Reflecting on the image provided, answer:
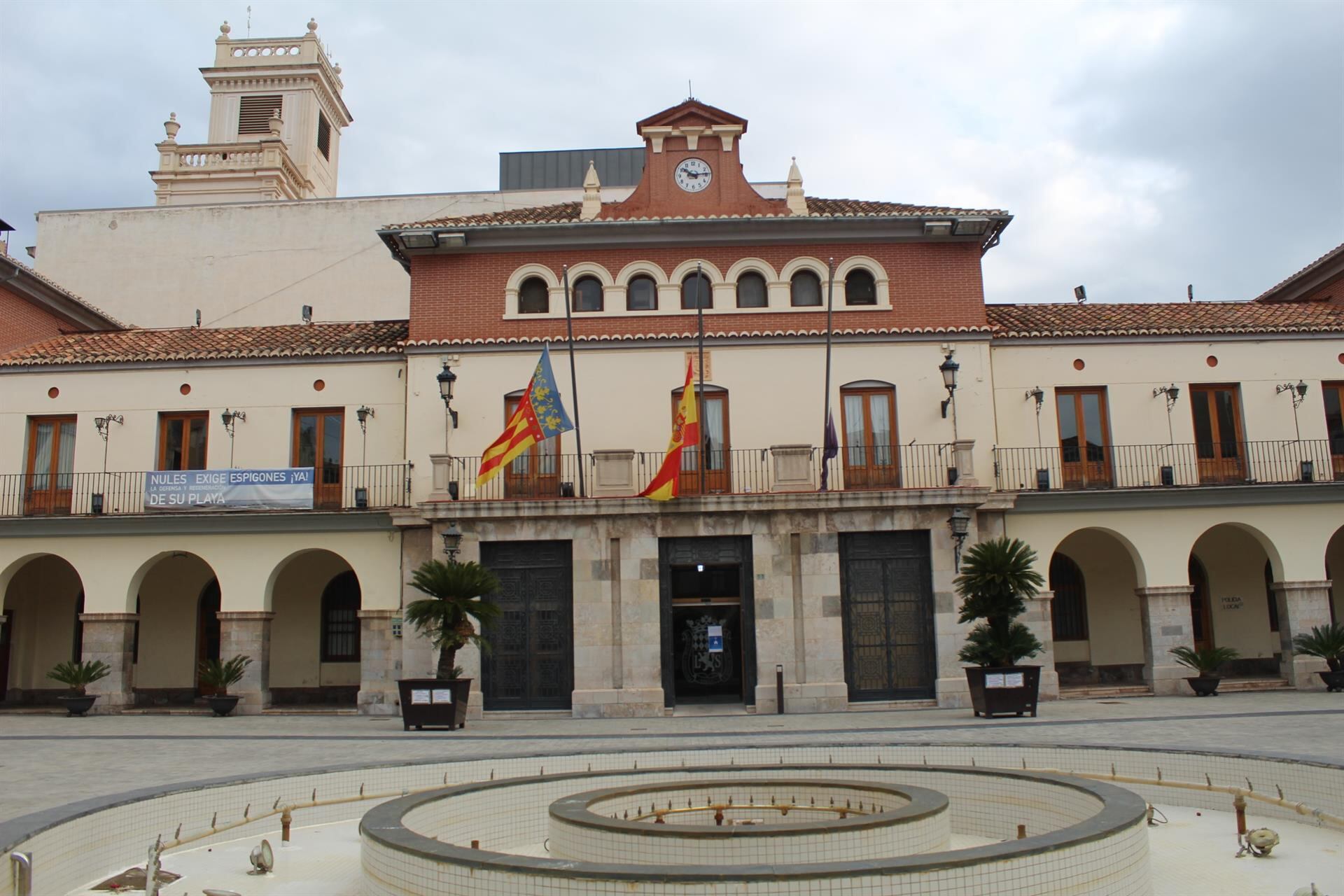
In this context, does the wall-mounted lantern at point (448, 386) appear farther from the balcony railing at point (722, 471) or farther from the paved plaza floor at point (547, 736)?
the paved plaza floor at point (547, 736)

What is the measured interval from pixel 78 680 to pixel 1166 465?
2304 cm

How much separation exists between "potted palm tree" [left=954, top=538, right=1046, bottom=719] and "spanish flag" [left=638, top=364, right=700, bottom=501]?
18.2 ft

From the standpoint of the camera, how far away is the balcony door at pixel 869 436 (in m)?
23.8

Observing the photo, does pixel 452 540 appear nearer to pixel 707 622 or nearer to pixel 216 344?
pixel 707 622

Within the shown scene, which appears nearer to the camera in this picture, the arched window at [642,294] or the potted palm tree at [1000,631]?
the potted palm tree at [1000,631]

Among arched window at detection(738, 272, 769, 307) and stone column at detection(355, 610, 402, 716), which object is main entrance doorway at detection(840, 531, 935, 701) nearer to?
arched window at detection(738, 272, 769, 307)

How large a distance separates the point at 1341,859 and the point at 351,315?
31415mm

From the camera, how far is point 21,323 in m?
27.3

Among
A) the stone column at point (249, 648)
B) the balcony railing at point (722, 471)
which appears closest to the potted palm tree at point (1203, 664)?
the balcony railing at point (722, 471)

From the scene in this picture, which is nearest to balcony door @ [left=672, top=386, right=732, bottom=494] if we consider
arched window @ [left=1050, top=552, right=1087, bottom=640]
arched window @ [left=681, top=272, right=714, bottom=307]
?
arched window @ [left=681, top=272, right=714, bottom=307]

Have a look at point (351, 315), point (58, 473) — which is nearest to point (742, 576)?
point (58, 473)

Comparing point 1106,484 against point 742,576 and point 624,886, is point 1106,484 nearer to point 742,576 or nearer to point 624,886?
point 742,576

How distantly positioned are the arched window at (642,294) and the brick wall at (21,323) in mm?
14680

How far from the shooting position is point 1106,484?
24.3 metres
